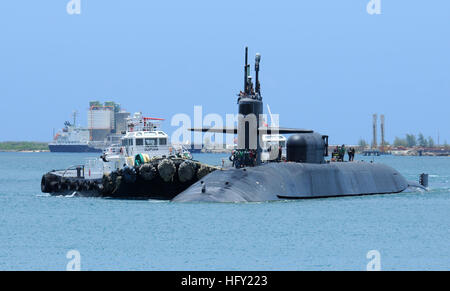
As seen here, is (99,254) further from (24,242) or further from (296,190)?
(296,190)

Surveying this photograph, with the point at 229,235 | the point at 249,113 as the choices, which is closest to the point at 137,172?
the point at 249,113

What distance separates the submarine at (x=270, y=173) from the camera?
39.7 m

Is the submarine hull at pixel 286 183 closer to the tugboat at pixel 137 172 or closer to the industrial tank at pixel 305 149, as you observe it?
the industrial tank at pixel 305 149

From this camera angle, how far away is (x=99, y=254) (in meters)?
29.2

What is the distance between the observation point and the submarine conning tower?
140 feet

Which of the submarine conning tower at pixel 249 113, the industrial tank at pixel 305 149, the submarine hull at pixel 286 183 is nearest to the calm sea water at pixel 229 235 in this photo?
the submarine hull at pixel 286 183

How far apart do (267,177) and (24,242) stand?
45.7 ft

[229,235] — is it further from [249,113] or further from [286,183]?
[249,113]

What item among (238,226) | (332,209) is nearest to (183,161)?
(332,209)

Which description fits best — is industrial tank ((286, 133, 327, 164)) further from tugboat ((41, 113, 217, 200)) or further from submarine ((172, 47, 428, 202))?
tugboat ((41, 113, 217, 200))

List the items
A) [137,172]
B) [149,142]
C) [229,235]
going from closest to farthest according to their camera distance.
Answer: [229,235], [137,172], [149,142]

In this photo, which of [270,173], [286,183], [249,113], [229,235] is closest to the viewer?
[229,235]

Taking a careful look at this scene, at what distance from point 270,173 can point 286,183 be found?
1.12m

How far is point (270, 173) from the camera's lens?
41562 mm
